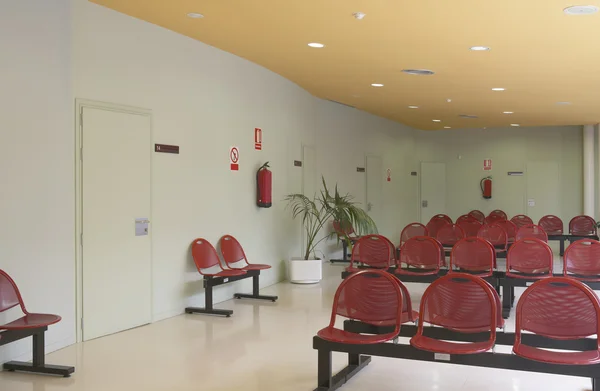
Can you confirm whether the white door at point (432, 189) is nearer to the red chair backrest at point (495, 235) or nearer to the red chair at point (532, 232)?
the red chair backrest at point (495, 235)

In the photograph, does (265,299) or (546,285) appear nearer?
(546,285)

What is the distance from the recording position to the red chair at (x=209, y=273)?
732cm

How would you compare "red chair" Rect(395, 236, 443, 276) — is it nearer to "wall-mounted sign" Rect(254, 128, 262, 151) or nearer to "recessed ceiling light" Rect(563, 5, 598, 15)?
"recessed ceiling light" Rect(563, 5, 598, 15)

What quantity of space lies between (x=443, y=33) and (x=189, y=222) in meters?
3.64

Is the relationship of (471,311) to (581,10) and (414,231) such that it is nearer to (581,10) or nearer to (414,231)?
(581,10)

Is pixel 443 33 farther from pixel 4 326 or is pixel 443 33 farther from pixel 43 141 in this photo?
pixel 4 326

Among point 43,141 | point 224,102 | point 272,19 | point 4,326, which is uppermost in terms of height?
point 272,19

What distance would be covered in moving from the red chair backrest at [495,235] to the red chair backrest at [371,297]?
5.89 metres

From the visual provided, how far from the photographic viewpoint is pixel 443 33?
675cm

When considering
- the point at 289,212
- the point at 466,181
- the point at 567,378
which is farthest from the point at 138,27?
the point at 466,181

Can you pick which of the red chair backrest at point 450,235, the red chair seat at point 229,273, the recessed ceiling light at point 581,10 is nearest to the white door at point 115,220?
the red chair seat at point 229,273

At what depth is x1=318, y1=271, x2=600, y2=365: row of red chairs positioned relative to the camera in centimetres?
368

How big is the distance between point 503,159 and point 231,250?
39.2 ft

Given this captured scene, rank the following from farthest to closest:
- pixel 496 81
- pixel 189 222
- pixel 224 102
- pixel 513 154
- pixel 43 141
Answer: pixel 513 154, pixel 496 81, pixel 224 102, pixel 189 222, pixel 43 141
